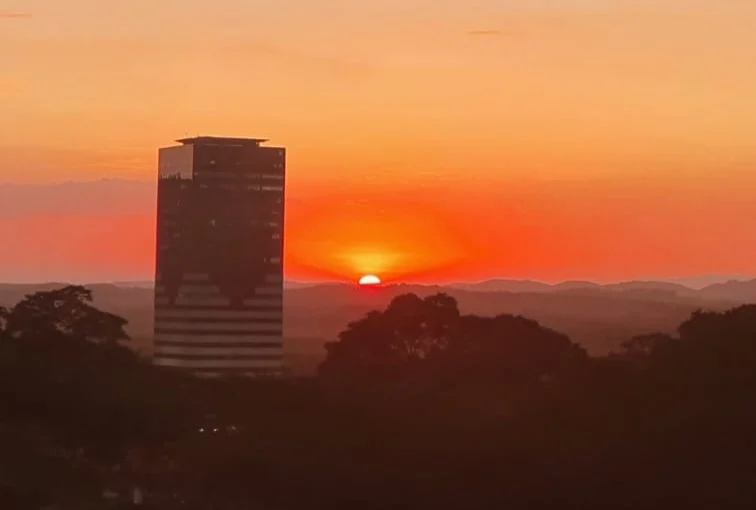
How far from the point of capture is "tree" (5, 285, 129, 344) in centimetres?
5941

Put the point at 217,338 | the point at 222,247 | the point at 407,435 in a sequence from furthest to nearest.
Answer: the point at 222,247
the point at 217,338
the point at 407,435

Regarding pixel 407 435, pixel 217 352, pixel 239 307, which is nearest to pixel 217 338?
pixel 217 352

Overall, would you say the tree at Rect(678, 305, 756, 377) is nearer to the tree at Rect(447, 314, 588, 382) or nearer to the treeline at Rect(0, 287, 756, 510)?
the treeline at Rect(0, 287, 756, 510)

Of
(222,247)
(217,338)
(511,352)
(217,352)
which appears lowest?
(511,352)

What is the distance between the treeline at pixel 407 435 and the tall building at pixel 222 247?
A: 77.5 meters

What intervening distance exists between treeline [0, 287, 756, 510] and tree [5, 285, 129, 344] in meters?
8.04

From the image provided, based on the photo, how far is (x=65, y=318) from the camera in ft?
199

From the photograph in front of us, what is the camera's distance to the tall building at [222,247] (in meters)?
129

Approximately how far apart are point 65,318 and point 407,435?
1243 inches

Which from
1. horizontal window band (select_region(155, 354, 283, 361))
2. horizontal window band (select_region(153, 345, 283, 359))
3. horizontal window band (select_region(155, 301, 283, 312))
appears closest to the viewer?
horizontal window band (select_region(155, 354, 283, 361))

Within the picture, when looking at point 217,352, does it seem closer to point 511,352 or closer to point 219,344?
point 219,344

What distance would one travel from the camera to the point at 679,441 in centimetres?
3034

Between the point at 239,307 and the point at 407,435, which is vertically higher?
the point at 239,307

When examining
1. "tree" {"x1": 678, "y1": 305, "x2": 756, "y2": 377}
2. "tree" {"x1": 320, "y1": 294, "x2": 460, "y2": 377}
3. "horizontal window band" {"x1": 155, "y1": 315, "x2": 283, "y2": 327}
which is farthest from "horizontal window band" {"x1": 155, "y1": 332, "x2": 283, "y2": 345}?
"tree" {"x1": 678, "y1": 305, "x2": 756, "y2": 377}
